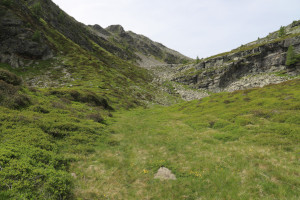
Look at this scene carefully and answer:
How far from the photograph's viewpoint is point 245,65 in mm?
92812

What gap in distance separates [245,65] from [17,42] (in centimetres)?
12479

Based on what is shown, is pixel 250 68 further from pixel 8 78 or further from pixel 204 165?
pixel 8 78

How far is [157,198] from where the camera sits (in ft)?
26.9

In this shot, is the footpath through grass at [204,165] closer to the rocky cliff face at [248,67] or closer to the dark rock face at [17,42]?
the dark rock face at [17,42]

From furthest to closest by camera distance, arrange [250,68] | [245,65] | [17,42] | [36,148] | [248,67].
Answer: [245,65] → [248,67] → [250,68] → [17,42] → [36,148]

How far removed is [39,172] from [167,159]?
30.3 ft

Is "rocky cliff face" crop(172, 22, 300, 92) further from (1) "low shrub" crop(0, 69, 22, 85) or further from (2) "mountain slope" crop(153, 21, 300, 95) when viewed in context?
(1) "low shrub" crop(0, 69, 22, 85)

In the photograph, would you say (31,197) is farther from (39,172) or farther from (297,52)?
(297,52)

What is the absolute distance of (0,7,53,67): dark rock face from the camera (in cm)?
5402

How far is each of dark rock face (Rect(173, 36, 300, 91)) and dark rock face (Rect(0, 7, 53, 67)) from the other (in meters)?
90.3

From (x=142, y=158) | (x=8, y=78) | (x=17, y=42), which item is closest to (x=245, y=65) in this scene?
(x=142, y=158)

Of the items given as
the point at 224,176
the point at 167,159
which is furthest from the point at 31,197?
the point at 224,176

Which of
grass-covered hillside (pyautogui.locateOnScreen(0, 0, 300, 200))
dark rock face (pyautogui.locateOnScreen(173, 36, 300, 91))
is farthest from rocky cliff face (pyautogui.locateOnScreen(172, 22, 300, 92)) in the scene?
grass-covered hillside (pyautogui.locateOnScreen(0, 0, 300, 200))

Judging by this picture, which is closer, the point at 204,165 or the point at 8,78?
the point at 204,165
